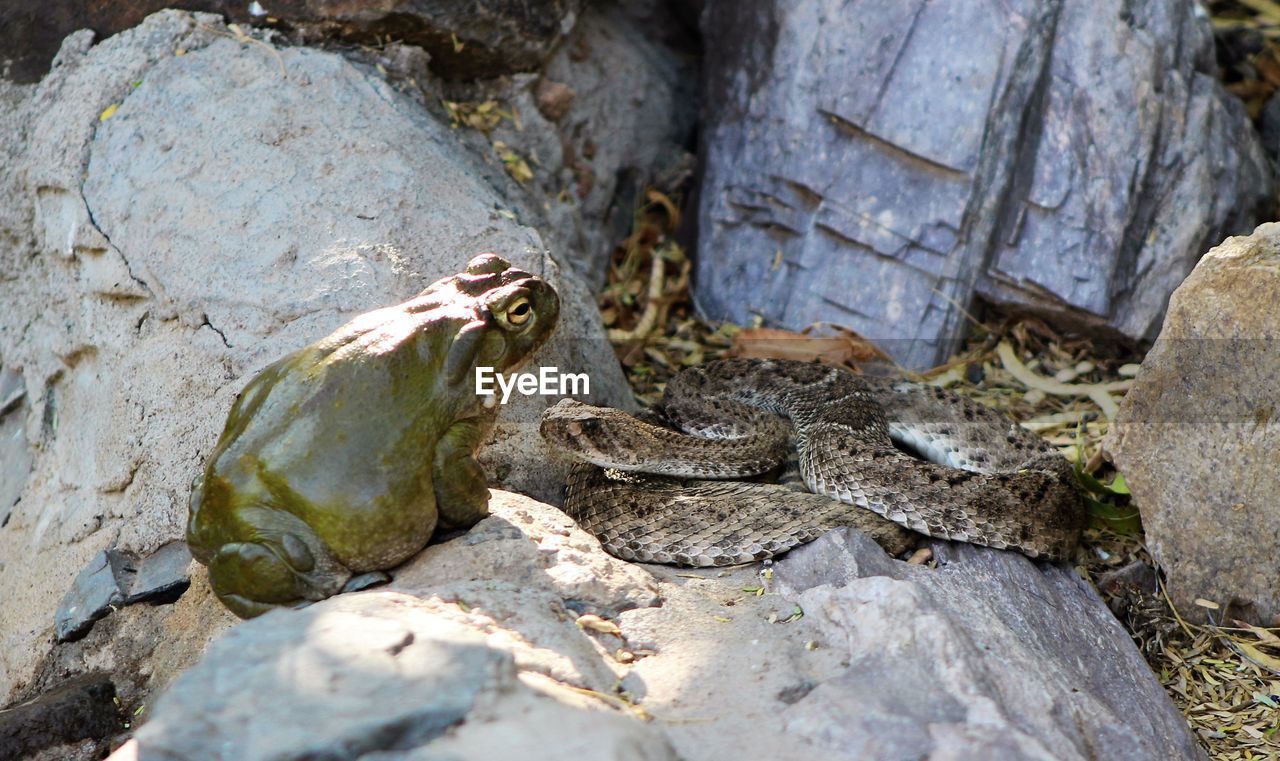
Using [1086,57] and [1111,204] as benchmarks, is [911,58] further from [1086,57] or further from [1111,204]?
[1111,204]

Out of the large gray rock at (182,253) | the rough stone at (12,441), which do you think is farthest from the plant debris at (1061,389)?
the rough stone at (12,441)

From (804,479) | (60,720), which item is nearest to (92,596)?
(60,720)

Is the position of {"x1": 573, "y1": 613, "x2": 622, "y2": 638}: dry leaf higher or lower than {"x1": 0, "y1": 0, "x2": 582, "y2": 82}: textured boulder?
lower

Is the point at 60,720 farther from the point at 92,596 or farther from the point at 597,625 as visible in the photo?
the point at 597,625

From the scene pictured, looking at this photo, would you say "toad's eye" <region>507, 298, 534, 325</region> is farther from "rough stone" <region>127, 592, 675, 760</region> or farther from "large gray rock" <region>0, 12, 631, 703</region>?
"rough stone" <region>127, 592, 675, 760</region>

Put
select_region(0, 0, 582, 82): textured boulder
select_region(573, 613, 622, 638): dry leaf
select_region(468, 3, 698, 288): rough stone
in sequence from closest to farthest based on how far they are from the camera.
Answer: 1. select_region(573, 613, 622, 638): dry leaf
2. select_region(0, 0, 582, 82): textured boulder
3. select_region(468, 3, 698, 288): rough stone

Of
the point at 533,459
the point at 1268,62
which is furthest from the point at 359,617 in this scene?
the point at 1268,62

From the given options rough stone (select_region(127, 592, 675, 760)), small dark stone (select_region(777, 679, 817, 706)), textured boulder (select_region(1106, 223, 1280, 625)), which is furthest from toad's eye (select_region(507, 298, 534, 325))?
textured boulder (select_region(1106, 223, 1280, 625))
